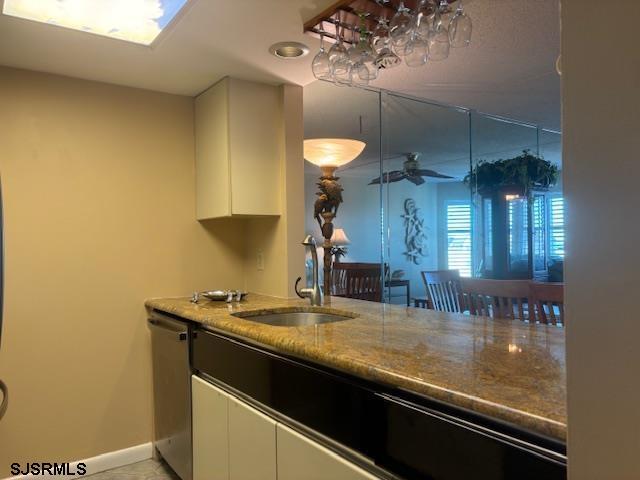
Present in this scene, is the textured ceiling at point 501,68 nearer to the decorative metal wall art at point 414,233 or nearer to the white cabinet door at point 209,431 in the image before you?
the white cabinet door at point 209,431

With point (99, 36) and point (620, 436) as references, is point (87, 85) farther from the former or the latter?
point (620, 436)

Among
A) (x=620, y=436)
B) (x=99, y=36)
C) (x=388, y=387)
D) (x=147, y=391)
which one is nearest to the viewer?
(x=620, y=436)

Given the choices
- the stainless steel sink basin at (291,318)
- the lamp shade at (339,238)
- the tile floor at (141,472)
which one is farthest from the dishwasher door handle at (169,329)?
the lamp shade at (339,238)

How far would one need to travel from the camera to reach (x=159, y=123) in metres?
2.74

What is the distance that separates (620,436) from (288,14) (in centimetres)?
173

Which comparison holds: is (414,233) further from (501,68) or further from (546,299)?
(546,299)

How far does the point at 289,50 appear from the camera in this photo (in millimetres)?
2148

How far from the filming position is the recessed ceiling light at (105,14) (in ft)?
5.84

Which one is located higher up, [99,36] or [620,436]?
[99,36]

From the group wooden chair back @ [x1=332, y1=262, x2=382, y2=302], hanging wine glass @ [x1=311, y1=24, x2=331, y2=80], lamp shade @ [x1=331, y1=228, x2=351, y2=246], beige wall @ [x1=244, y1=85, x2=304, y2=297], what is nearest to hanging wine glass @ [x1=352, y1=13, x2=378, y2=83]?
hanging wine glass @ [x1=311, y1=24, x2=331, y2=80]

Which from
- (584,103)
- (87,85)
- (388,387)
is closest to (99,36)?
(87,85)

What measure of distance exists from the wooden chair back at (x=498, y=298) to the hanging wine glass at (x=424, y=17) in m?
1.43

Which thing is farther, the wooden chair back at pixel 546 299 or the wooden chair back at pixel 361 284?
the wooden chair back at pixel 361 284

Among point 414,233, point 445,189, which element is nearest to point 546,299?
point 414,233
